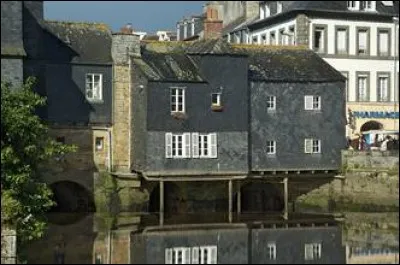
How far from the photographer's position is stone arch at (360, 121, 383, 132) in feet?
183

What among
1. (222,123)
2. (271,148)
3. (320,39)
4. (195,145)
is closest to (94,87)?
(195,145)

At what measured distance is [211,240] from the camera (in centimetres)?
3416

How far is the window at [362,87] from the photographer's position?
181 feet

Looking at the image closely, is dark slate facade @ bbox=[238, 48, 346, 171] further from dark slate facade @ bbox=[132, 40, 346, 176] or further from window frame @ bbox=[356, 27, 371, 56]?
window frame @ bbox=[356, 27, 371, 56]

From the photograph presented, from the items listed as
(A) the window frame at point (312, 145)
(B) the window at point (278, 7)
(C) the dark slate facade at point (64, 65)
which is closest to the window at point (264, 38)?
(B) the window at point (278, 7)

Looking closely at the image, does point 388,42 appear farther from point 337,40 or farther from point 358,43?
point 337,40

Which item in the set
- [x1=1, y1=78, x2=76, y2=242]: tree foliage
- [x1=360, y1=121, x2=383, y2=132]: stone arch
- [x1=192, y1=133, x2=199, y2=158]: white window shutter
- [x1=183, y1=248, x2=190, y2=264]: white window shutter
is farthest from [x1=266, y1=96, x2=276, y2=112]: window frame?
[x1=1, y1=78, x2=76, y2=242]: tree foliage

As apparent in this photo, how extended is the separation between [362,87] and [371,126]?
282cm

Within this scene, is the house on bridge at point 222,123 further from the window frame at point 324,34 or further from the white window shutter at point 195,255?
the white window shutter at point 195,255

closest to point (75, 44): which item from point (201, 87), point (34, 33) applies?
point (34, 33)

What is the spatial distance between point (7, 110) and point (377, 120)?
1236 inches

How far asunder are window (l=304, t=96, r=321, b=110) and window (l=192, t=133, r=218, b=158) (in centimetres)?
561

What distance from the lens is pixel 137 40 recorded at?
43.9 metres

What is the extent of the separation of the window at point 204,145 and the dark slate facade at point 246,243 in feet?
19.5
